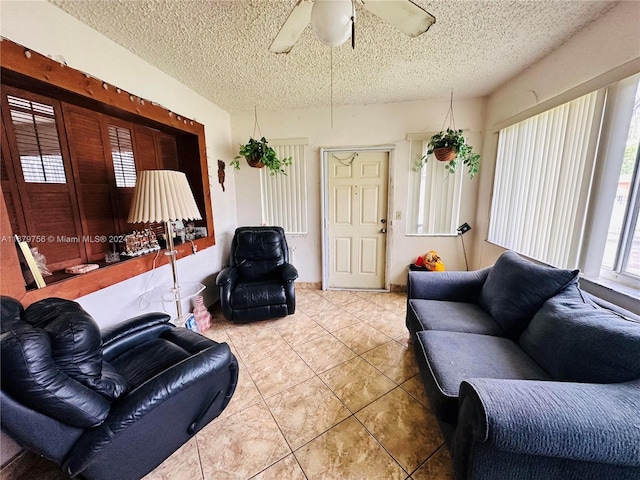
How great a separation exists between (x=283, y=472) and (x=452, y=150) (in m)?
3.03

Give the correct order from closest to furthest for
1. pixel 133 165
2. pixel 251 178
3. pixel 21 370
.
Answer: pixel 21 370 → pixel 133 165 → pixel 251 178

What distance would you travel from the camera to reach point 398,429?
55.6 inches

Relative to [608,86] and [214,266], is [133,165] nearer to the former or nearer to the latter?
[214,266]

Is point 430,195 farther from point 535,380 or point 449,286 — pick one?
point 535,380

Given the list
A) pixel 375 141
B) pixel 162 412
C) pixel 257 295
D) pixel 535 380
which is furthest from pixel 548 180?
pixel 162 412

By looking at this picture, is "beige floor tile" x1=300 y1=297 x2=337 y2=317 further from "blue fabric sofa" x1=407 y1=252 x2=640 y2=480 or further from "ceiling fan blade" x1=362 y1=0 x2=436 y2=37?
"ceiling fan blade" x1=362 y1=0 x2=436 y2=37

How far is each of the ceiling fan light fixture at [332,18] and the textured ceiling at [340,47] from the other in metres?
0.60

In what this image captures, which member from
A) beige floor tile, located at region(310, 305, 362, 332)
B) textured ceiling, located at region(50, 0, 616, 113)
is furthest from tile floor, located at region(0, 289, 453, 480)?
textured ceiling, located at region(50, 0, 616, 113)

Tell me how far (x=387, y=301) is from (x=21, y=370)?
2.98 metres

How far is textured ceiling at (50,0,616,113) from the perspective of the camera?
1464 mm

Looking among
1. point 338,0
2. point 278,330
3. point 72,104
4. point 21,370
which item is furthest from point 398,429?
point 72,104

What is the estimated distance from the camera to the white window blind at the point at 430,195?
3.03m

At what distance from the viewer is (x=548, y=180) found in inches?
78.6

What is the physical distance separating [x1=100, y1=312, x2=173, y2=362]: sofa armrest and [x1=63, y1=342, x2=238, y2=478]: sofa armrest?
61 centimetres
